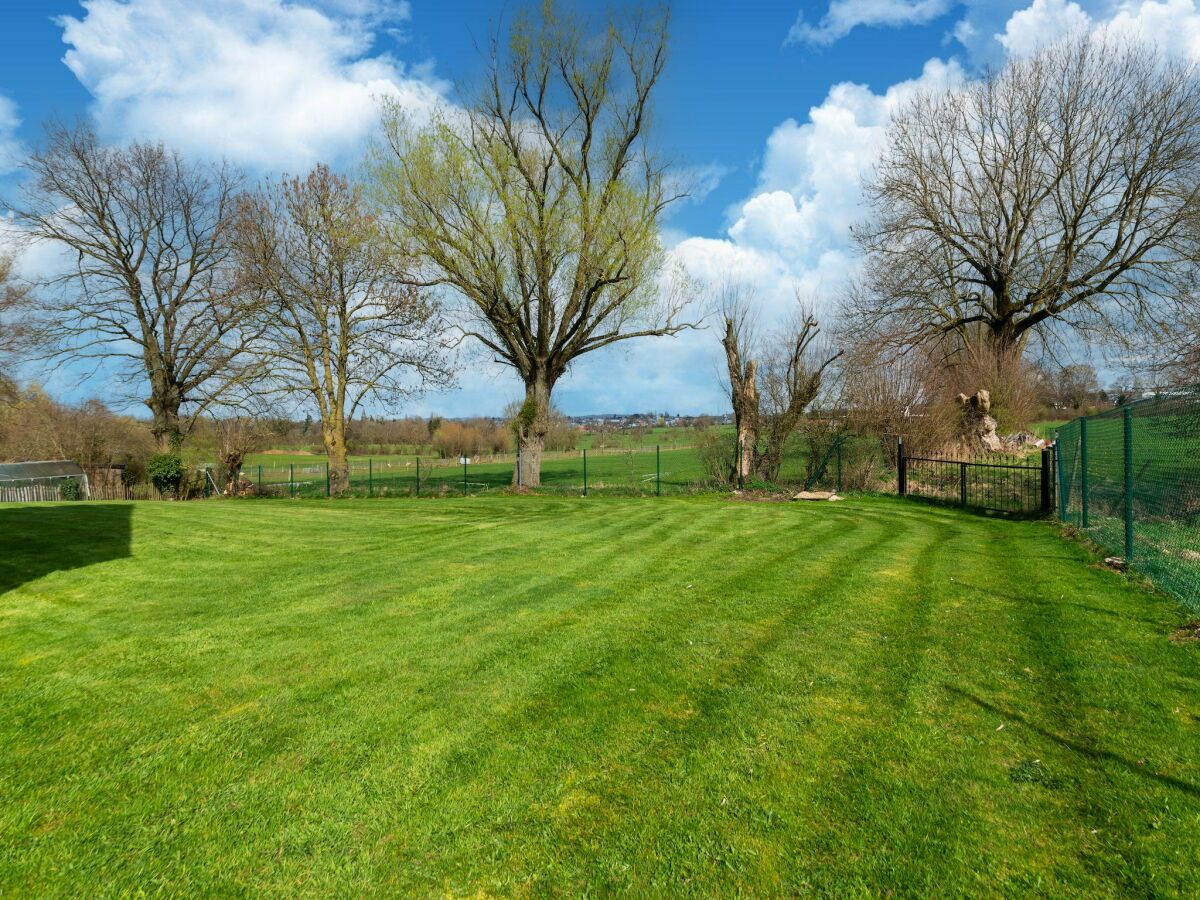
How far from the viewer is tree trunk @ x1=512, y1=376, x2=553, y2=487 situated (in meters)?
20.3

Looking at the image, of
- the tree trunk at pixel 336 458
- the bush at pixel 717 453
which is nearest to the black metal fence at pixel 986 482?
the bush at pixel 717 453

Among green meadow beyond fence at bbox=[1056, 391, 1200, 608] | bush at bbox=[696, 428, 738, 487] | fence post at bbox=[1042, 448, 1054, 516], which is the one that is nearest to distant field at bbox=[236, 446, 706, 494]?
bush at bbox=[696, 428, 738, 487]

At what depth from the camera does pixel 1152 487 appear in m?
6.77

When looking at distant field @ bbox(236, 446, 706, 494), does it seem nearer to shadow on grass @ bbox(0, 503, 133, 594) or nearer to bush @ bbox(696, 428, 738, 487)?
bush @ bbox(696, 428, 738, 487)

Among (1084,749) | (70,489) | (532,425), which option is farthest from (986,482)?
(70,489)

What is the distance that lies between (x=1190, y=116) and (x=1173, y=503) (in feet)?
62.6

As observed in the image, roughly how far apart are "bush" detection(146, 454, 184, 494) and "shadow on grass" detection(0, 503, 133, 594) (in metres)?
11.7

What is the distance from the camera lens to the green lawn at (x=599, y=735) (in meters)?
2.39

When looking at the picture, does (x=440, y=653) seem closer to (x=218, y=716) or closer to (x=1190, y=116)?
(x=218, y=716)

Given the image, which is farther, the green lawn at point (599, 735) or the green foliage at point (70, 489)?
the green foliage at point (70, 489)

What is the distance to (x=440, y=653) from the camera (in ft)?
15.0

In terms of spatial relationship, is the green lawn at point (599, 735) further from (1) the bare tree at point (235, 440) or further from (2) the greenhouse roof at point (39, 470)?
(2) the greenhouse roof at point (39, 470)

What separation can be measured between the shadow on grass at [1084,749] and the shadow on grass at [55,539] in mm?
8369

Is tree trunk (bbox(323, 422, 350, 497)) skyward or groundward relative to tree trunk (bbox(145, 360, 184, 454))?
groundward
